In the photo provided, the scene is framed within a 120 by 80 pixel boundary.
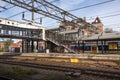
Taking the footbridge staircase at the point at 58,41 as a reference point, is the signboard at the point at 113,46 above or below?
below

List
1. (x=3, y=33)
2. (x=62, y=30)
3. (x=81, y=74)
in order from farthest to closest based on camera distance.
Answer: (x=62, y=30) → (x=3, y=33) → (x=81, y=74)

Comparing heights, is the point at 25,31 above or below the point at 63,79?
above

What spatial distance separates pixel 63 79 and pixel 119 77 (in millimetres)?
3213

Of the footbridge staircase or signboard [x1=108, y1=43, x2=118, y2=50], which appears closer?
signboard [x1=108, y1=43, x2=118, y2=50]

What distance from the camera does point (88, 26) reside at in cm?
4288

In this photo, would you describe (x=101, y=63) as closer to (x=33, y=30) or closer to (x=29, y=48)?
(x=33, y=30)

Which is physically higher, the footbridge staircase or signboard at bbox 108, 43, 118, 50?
the footbridge staircase

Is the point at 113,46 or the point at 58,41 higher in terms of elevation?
the point at 58,41

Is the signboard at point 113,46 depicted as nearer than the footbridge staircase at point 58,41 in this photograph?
Yes

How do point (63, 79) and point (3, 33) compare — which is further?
point (3, 33)

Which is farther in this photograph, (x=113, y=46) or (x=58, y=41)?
(x=58, y=41)

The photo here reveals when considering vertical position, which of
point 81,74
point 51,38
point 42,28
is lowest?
point 81,74

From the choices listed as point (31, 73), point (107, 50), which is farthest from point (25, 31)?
point (31, 73)

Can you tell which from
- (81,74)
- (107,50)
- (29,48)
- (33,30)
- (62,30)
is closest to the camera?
(81,74)
